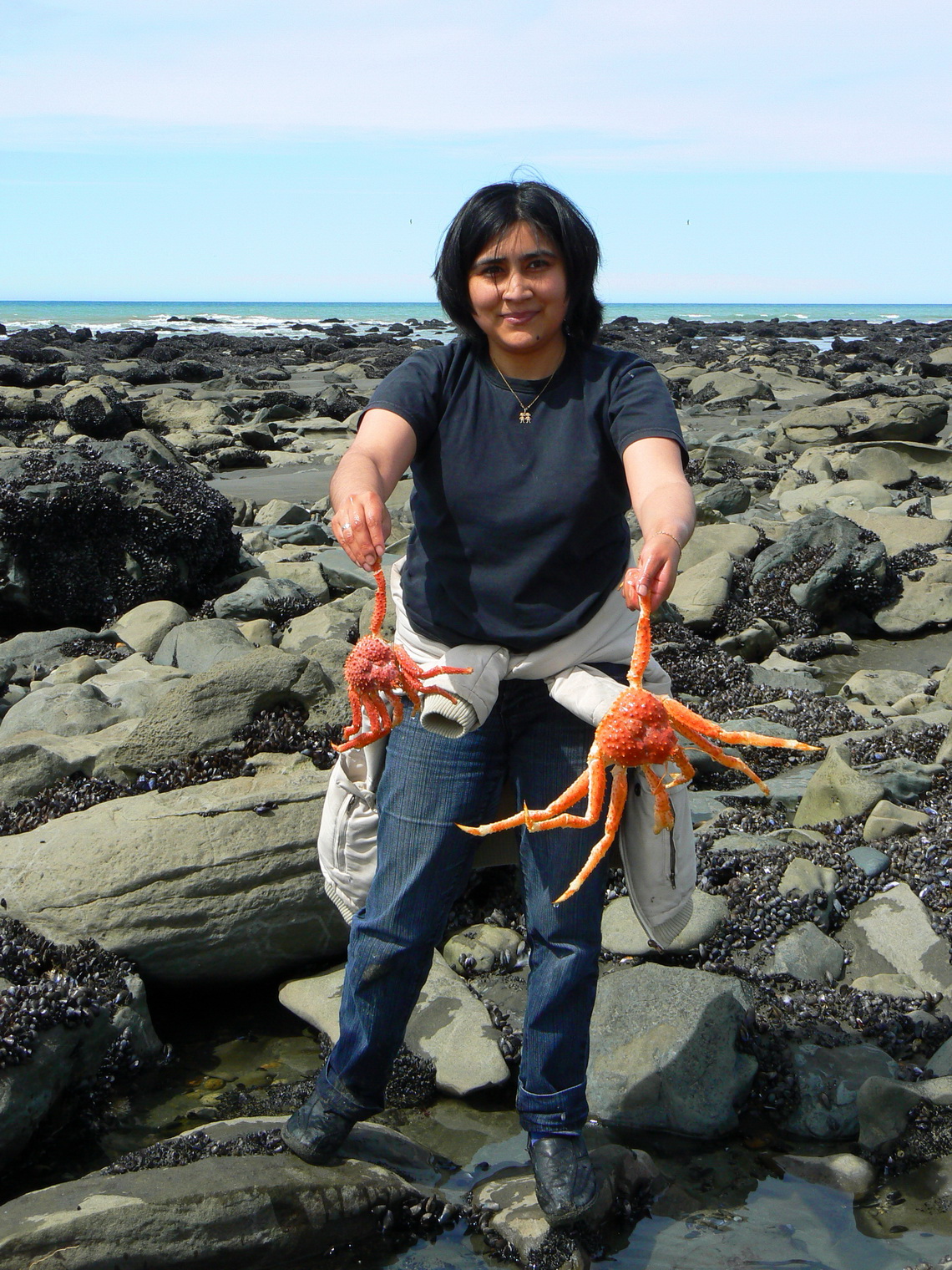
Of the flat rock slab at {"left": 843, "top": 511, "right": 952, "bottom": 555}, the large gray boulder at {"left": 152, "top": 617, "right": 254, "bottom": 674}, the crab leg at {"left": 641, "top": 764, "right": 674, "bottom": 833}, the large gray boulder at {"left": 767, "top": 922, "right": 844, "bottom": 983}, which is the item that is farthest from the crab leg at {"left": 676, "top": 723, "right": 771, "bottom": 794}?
the flat rock slab at {"left": 843, "top": 511, "right": 952, "bottom": 555}

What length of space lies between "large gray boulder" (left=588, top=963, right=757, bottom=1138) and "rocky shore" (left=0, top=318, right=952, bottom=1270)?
11mm

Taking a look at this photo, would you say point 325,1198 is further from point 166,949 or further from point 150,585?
point 150,585

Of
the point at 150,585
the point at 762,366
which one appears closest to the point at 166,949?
the point at 150,585

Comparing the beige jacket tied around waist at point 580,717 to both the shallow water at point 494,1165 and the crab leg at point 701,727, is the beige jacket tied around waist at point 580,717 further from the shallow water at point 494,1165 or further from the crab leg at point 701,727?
the shallow water at point 494,1165

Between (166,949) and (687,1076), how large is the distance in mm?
2067

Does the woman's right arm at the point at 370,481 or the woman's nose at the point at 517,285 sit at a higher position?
the woman's nose at the point at 517,285

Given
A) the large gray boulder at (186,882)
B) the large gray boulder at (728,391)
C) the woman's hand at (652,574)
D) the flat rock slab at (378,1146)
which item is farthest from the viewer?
the large gray boulder at (728,391)

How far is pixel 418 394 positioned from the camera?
3.11 m

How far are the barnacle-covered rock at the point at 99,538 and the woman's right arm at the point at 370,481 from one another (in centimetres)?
744

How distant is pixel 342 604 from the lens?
30.7 feet

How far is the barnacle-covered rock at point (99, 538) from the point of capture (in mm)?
9859

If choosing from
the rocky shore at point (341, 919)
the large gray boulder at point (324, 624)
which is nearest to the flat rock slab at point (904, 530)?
the rocky shore at point (341, 919)

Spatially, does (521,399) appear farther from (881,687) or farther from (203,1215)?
(881,687)

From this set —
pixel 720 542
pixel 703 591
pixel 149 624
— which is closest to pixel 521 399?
pixel 149 624
